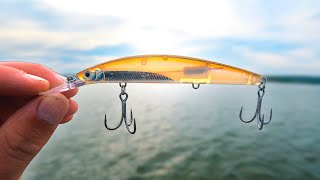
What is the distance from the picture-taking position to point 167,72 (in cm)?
265

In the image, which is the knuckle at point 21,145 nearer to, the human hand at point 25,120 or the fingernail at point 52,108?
the human hand at point 25,120

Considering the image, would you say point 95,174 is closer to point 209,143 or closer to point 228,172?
point 228,172

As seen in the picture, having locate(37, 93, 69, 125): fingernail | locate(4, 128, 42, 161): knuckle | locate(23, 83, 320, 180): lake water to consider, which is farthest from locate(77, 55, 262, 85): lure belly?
locate(23, 83, 320, 180): lake water

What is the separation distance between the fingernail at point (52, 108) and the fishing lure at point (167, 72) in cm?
17

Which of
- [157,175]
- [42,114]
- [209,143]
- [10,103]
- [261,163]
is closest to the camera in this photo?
[42,114]

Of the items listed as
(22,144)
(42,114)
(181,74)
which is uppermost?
(181,74)

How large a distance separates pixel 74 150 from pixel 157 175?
496cm

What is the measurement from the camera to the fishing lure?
2.60 meters

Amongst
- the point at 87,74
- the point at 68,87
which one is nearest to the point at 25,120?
the point at 68,87

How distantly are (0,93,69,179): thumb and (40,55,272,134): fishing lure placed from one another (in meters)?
0.23

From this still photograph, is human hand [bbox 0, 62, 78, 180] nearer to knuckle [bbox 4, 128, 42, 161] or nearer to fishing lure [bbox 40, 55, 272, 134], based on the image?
knuckle [bbox 4, 128, 42, 161]

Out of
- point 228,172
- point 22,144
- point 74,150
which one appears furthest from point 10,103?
point 74,150

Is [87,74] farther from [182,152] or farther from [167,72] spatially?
[182,152]

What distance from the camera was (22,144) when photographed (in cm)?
253
